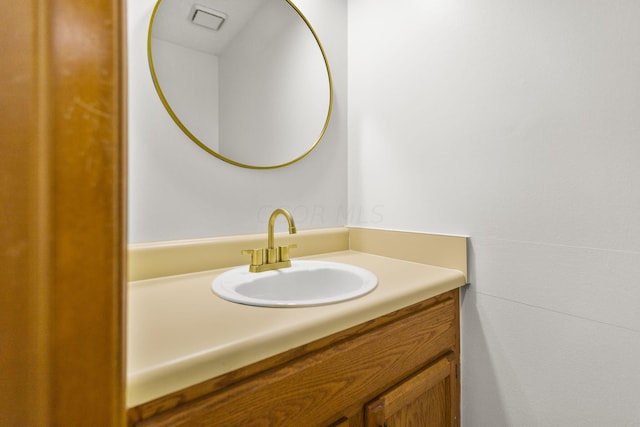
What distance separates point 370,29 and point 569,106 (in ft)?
2.60

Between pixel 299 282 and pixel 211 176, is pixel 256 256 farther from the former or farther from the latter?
pixel 211 176

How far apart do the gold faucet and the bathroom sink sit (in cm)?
2

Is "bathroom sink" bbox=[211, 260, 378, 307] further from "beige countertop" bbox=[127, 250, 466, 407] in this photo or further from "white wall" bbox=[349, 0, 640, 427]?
"white wall" bbox=[349, 0, 640, 427]

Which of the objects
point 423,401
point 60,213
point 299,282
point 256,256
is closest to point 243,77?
point 256,256

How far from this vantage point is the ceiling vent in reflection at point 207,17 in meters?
0.92

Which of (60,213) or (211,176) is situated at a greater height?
(211,176)

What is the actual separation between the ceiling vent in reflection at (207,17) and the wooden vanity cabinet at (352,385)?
38.7 inches

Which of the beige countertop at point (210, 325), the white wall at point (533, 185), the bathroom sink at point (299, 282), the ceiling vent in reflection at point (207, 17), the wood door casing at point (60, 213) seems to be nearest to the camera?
the wood door casing at point (60, 213)

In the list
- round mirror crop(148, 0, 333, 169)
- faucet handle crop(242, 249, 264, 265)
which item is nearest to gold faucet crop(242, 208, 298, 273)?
faucet handle crop(242, 249, 264, 265)

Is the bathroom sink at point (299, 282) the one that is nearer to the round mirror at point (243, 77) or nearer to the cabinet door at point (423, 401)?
the cabinet door at point (423, 401)

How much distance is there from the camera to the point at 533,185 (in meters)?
0.76

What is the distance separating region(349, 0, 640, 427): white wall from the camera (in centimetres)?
64

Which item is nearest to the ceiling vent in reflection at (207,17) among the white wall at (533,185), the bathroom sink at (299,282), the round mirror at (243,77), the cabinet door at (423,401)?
the round mirror at (243,77)

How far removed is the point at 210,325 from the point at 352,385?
0.32 metres
